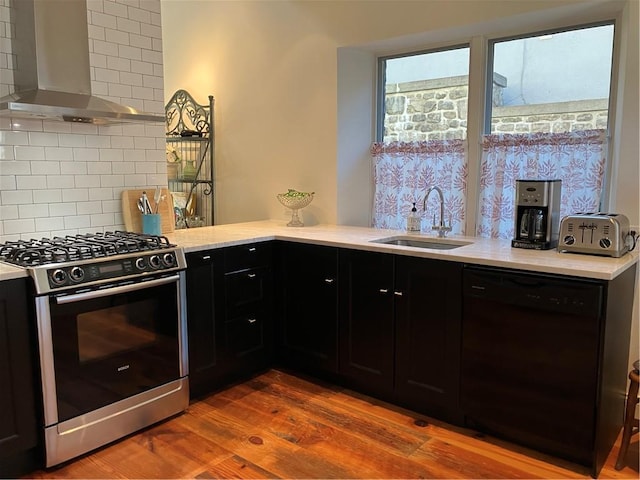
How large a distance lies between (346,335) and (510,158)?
4.86 feet

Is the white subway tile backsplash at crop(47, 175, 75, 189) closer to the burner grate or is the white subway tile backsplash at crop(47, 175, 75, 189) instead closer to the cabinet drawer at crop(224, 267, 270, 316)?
the burner grate

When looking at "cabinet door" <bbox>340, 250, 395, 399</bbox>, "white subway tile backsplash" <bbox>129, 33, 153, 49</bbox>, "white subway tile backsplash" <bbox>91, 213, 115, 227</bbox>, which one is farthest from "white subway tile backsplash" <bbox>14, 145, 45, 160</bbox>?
"cabinet door" <bbox>340, 250, 395, 399</bbox>

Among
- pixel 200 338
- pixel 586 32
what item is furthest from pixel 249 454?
pixel 586 32

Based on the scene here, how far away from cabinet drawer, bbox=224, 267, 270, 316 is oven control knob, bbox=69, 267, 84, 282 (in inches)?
35.3

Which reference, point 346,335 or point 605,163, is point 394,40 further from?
point 346,335

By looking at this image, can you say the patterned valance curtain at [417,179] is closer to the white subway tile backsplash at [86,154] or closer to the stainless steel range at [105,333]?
the stainless steel range at [105,333]

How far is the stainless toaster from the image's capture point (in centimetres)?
245

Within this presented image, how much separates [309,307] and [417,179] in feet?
3.92

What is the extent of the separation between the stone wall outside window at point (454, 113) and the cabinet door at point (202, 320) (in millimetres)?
1682

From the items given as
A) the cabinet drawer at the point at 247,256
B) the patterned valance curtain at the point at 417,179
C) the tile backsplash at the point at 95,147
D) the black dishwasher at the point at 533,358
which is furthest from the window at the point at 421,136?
the tile backsplash at the point at 95,147

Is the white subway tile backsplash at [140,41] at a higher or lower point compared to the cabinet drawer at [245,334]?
higher

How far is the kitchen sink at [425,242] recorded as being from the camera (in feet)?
10.2

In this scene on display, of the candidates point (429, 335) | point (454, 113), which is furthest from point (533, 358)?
point (454, 113)

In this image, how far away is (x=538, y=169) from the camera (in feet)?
10.3
